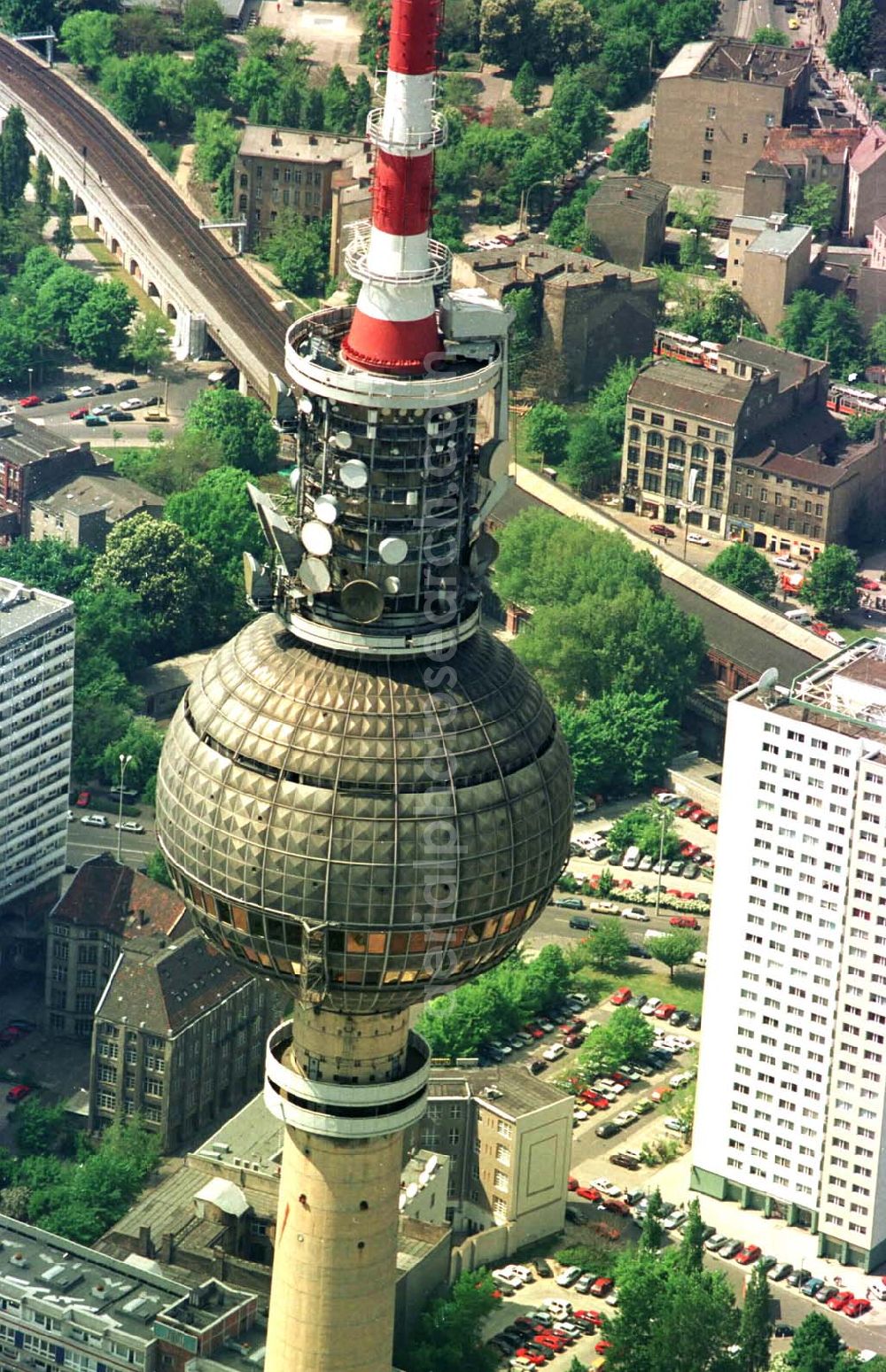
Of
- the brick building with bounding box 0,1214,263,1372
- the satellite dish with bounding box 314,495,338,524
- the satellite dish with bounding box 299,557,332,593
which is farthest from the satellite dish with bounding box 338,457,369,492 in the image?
the brick building with bounding box 0,1214,263,1372

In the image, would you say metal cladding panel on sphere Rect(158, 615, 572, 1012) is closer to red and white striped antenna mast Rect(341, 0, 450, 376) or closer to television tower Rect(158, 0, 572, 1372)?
television tower Rect(158, 0, 572, 1372)

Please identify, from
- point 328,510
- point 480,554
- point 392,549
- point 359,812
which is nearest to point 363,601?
point 392,549

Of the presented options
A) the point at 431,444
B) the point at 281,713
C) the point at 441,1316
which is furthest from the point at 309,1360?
the point at 441,1316

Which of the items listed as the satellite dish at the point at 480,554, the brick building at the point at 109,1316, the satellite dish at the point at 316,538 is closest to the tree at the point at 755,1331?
the brick building at the point at 109,1316

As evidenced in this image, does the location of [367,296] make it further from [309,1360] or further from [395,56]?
[309,1360]

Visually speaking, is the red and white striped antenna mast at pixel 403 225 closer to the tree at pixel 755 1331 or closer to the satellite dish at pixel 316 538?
the satellite dish at pixel 316 538

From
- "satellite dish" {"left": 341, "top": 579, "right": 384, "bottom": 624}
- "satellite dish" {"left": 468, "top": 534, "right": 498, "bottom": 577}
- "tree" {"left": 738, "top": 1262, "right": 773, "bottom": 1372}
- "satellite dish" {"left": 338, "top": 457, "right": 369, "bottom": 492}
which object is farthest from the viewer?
"tree" {"left": 738, "top": 1262, "right": 773, "bottom": 1372}
